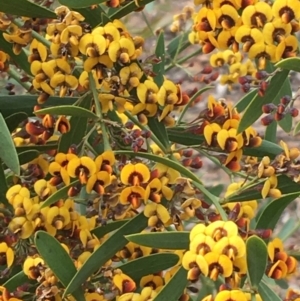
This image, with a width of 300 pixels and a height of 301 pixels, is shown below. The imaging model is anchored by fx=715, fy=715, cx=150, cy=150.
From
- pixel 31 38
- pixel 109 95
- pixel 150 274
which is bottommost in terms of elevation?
pixel 150 274

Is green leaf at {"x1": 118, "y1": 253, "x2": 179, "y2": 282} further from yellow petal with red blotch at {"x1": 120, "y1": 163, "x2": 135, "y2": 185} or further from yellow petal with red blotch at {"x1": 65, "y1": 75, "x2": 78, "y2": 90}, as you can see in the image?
yellow petal with red blotch at {"x1": 65, "y1": 75, "x2": 78, "y2": 90}

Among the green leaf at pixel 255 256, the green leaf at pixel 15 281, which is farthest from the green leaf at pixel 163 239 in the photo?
the green leaf at pixel 15 281

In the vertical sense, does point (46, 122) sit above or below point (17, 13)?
below

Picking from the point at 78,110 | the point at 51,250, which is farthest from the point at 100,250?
the point at 78,110

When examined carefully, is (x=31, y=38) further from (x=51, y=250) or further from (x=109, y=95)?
(x=51, y=250)

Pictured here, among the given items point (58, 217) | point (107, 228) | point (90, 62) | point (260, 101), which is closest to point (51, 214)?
point (58, 217)

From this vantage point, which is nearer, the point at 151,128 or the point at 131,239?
the point at 131,239
